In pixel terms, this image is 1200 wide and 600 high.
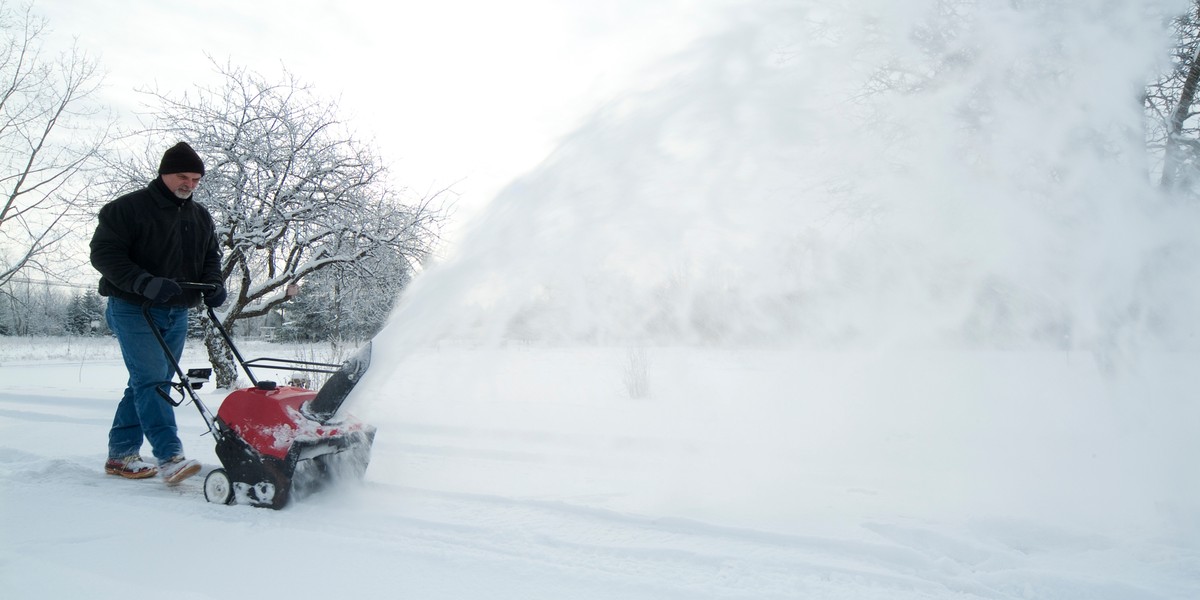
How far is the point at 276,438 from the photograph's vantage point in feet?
9.82

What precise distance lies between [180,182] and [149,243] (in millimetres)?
387

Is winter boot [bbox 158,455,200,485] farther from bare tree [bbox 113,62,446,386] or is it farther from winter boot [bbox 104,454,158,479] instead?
bare tree [bbox 113,62,446,386]

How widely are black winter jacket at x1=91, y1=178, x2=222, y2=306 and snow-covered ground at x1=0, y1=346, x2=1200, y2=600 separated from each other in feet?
3.69

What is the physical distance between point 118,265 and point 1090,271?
593 centimetres

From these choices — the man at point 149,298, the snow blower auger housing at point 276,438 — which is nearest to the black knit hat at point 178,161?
the man at point 149,298

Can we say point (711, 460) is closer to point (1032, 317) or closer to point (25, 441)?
point (1032, 317)

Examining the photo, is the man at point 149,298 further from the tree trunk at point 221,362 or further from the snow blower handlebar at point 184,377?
the tree trunk at point 221,362

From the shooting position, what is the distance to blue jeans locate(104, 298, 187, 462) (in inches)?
137

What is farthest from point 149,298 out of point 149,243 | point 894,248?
point 894,248

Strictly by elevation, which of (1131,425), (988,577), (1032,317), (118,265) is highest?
(1032,317)

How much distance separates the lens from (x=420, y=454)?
447 centimetres

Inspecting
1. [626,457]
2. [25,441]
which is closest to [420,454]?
[626,457]

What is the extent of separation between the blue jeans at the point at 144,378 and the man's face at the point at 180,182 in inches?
26.6

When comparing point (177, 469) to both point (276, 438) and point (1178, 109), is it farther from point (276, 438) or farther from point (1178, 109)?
point (1178, 109)
